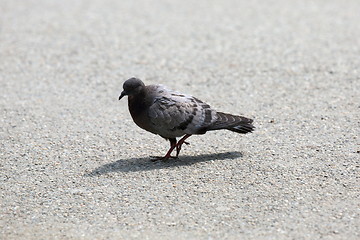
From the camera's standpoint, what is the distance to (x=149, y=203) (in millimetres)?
5887

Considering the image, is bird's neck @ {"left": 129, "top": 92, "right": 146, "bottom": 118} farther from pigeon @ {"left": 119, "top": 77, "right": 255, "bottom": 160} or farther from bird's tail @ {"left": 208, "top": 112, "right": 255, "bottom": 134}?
bird's tail @ {"left": 208, "top": 112, "right": 255, "bottom": 134}

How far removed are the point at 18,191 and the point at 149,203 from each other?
1.30 m

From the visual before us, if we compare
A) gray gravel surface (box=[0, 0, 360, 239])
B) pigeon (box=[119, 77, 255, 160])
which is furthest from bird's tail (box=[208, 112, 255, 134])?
gray gravel surface (box=[0, 0, 360, 239])

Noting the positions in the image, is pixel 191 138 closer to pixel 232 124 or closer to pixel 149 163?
pixel 232 124

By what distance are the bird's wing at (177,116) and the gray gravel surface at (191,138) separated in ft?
1.14

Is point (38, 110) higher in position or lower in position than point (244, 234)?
lower

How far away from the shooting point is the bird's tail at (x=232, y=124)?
7.04m

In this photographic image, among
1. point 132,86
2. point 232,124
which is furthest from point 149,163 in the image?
point 232,124

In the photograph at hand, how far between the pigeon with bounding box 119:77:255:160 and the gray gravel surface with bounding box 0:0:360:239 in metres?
0.33

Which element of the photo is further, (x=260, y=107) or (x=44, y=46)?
(x=44, y=46)

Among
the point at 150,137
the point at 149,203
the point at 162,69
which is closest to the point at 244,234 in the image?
the point at 149,203

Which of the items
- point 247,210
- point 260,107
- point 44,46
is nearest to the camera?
point 247,210

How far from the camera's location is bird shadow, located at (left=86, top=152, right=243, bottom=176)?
672cm

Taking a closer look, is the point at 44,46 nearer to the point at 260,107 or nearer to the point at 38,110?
the point at 38,110
